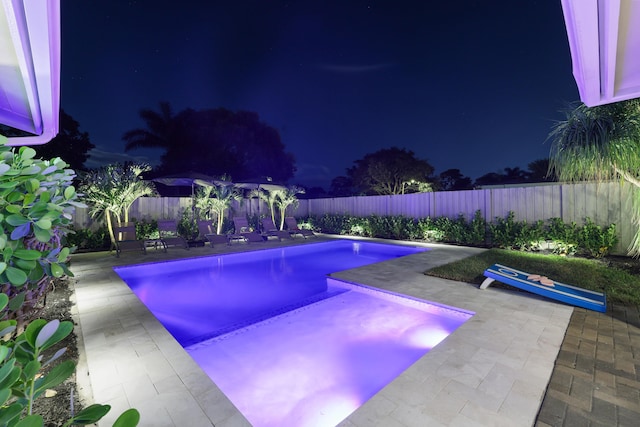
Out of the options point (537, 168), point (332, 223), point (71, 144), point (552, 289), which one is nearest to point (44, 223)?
point (552, 289)

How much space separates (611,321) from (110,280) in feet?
25.3

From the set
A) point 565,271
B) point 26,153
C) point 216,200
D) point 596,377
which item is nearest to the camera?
point 26,153

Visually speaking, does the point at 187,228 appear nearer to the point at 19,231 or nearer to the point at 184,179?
the point at 184,179

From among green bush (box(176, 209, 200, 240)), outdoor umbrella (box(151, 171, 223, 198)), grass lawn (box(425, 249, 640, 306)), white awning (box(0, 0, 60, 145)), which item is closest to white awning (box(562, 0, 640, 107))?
white awning (box(0, 0, 60, 145))

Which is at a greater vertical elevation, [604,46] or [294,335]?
[604,46]

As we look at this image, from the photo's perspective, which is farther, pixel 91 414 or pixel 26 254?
pixel 26 254

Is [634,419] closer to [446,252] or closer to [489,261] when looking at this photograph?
[489,261]

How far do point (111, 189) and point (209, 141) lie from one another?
13341 mm

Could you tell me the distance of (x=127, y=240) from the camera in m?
8.50

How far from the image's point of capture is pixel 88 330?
10.5ft

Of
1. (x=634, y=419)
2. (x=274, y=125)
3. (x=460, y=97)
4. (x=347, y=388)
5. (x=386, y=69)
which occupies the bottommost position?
(x=347, y=388)

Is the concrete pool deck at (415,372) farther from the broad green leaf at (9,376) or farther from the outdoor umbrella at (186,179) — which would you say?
the outdoor umbrella at (186,179)

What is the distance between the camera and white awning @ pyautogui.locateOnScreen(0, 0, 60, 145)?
4.68ft

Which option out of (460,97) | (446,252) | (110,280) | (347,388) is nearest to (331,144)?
(460,97)
